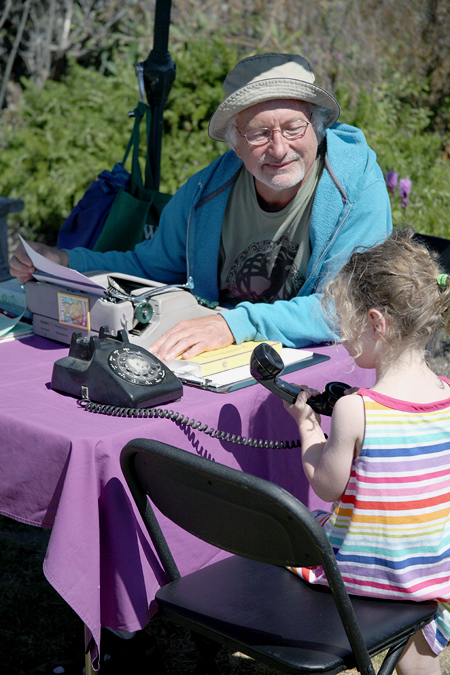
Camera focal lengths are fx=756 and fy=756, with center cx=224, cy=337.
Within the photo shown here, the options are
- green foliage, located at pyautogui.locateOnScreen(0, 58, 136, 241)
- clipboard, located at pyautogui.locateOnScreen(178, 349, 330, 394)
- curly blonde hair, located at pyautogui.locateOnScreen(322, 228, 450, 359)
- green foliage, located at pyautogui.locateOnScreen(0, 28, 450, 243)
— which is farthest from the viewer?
green foliage, located at pyautogui.locateOnScreen(0, 58, 136, 241)

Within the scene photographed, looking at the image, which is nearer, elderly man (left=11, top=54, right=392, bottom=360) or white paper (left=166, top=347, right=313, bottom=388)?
white paper (left=166, top=347, right=313, bottom=388)

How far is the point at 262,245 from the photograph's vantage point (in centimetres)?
262

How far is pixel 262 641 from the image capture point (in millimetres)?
1516

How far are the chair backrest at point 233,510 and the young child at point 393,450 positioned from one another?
9.4 inches

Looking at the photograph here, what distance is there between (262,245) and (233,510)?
1389 mm

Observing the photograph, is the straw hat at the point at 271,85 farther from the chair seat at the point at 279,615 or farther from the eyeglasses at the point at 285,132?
the chair seat at the point at 279,615

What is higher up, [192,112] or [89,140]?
[192,112]

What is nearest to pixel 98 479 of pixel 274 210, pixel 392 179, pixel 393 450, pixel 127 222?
pixel 393 450

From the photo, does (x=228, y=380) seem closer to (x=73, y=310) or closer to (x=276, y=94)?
(x=73, y=310)

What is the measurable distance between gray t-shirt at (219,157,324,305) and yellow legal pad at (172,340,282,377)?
1.52 ft

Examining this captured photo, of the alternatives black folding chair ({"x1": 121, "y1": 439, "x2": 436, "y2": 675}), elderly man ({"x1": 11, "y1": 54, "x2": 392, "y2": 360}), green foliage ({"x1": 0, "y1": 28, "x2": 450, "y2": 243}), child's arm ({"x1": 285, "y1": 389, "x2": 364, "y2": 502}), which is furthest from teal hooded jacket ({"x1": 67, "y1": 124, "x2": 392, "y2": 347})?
green foliage ({"x1": 0, "y1": 28, "x2": 450, "y2": 243})

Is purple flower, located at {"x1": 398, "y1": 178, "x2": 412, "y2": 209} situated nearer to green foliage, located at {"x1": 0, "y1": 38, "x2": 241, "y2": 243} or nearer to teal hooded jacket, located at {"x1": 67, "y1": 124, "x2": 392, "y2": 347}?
green foliage, located at {"x1": 0, "y1": 38, "x2": 241, "y2": 243}

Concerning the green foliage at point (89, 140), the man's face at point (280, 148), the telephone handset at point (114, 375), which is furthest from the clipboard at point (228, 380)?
the green foliage at point (89, 140)

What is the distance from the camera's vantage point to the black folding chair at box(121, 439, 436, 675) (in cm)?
133
